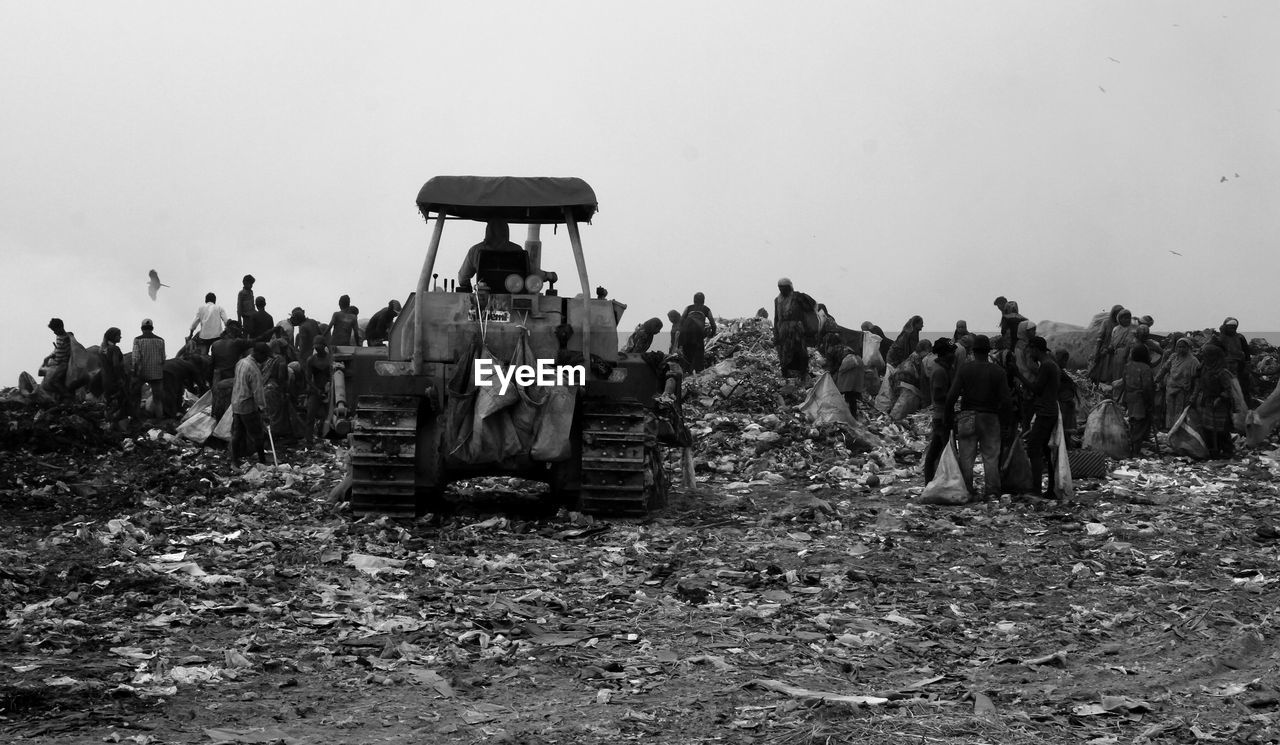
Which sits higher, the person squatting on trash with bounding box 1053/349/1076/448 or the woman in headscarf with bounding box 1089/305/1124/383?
the woman in headscarf with bounding box 1089/305/1124/383

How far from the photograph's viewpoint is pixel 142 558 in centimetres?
922

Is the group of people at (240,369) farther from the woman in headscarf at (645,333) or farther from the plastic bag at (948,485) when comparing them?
the plastic bag at (948,485)

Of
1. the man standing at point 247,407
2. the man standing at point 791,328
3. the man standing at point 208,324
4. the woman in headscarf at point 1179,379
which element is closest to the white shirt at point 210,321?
the man standing at point 208,324

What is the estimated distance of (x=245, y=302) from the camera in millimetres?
20719

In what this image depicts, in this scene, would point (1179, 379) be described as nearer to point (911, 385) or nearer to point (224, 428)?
point (911, 385)

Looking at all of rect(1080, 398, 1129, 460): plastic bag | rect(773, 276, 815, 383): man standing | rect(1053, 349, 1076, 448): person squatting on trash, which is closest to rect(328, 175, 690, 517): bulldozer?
rect(1053, 349, 1076, 448): person squatting on trash

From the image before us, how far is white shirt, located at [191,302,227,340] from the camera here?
20578mm

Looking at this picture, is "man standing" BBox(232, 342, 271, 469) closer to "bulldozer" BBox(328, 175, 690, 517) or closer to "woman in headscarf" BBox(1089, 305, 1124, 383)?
"bulldozer" BBox(328, 175, 690, 517)

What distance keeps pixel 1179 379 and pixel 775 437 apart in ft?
15.6

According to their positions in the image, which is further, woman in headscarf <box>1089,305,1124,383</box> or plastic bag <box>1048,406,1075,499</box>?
woman in headscarf <box>1089,305,1124,383</box>

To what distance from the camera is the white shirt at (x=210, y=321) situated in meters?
20.6

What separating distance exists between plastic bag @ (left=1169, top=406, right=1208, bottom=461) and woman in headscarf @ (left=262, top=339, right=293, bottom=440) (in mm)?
10270

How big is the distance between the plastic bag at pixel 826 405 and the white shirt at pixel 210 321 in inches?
333

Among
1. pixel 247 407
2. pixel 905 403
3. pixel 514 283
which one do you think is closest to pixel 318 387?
pixel 247 407
